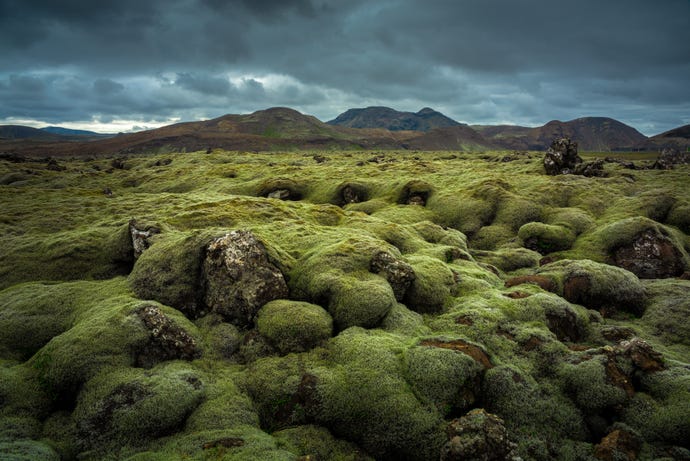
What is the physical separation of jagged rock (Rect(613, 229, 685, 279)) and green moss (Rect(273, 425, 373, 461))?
834 inches

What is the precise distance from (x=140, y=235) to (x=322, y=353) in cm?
1250

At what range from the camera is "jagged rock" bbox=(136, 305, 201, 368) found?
11812 millimetres

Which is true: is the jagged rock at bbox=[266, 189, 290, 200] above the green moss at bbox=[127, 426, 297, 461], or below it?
above

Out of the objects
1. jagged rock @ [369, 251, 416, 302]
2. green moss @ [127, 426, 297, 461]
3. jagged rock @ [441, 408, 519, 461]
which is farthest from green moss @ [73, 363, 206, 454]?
jagged rock @ [369, 251, 416, 302]

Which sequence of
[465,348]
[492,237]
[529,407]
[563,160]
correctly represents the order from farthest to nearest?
[563,160] → [492,237] → [465,348] → [529,407]

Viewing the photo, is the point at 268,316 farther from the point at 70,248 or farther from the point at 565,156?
the point at 565,156

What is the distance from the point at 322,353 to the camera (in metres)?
12.4

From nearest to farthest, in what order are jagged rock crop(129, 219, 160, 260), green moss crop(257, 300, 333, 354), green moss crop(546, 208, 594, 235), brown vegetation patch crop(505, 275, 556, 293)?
green moss crop(257, 300, 333, 354) → brown vegetation patch crop(505, 275, 556, 293) → jagged rock crop(129, 219, 160, 260) → green moss crop(546, 208, 594, 235)

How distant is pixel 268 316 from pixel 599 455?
10635mm

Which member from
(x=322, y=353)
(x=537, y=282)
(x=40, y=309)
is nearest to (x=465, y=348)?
(x=322, y=353)

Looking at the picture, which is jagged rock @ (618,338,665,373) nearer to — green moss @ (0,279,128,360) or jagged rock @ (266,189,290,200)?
green moss @ (0,279,128,360)

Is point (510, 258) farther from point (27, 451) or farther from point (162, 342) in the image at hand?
point (27, 451)

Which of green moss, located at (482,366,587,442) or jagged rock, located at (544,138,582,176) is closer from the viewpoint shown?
green moss, located at (482,366,587,442)

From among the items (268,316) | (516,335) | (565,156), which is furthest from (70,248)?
(565,156)
